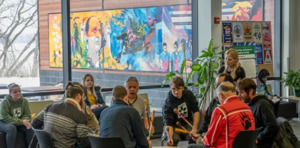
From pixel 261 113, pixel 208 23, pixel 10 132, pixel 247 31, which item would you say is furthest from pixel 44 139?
pixel 247 31

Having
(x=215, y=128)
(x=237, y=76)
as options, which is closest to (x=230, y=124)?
(x=215, y=128)

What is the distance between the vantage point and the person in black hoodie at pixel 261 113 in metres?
4.70

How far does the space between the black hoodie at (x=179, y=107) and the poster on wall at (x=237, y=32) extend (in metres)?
4.05

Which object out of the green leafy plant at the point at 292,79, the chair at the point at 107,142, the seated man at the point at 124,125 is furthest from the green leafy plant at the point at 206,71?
A: the chair at the point at 107,142

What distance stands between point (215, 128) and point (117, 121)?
862mm

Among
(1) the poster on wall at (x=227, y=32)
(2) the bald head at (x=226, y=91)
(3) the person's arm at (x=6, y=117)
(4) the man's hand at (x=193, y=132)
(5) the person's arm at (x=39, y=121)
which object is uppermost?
(1) the poster on wall at (x=227, y=32)

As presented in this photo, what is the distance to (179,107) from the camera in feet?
18.7

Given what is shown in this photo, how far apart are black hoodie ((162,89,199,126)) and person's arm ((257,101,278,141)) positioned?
1185 mm

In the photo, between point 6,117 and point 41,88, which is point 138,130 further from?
point 41,88

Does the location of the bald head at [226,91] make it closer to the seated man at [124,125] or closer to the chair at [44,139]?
the seated man at [124,125]

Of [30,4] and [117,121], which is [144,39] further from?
[117,121]

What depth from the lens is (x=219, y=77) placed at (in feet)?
17.6

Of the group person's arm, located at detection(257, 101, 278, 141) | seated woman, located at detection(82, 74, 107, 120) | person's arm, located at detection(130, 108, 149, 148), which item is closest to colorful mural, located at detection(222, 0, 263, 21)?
seated woman, located at detection(82, 74, 107, 120)

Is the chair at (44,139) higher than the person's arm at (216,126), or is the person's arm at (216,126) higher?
the person's arm at (216,126)
